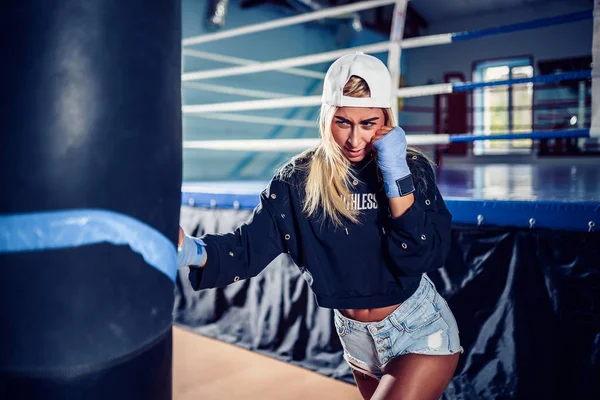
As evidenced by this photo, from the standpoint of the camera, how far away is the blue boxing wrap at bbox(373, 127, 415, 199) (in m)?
0.96

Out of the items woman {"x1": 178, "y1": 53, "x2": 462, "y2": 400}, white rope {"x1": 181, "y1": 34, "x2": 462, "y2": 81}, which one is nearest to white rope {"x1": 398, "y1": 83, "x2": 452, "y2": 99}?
white rope {"x1": 181, "y1": 34, "x2": 462, "y2": 81}

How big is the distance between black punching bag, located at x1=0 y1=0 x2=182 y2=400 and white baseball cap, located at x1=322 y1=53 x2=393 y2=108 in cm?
52

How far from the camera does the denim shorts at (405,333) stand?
105 cm

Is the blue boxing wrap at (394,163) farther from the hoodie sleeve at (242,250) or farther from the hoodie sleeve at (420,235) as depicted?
the hoodie sleeve at (242,250)

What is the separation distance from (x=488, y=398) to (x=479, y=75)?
8.22 metres

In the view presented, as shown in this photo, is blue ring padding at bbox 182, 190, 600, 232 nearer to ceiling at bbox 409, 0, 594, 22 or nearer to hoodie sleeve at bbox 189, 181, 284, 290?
hoodie sleeve at bbox 189, 181, 284, 290

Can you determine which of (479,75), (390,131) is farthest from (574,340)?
(479,75)

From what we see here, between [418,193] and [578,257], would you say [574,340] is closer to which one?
[578,257]

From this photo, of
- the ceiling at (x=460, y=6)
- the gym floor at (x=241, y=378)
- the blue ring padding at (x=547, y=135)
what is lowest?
the gym floor at (x=241, y=378)

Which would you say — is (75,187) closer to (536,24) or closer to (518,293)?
(518,293)

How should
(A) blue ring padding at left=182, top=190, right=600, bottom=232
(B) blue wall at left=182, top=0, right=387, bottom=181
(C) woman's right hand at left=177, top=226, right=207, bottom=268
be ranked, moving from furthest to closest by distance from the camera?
(B) blue wall at left=182, top=0, right=387, bottom=181, (A) blue ring padding at left=182, top=190, right=600, bottom=232, (C) woman's right hand at left=177, top=226, right=207, bottom=268

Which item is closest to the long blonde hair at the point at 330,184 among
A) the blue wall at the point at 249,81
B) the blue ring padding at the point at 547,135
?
the blue ring padding at the point at 547,135

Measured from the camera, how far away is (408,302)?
109 cm

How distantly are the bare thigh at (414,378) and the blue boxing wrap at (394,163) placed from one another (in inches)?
13.5
